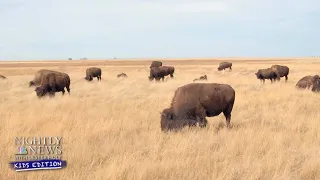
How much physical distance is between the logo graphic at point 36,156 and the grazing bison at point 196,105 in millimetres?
3308

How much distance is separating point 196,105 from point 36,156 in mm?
4980

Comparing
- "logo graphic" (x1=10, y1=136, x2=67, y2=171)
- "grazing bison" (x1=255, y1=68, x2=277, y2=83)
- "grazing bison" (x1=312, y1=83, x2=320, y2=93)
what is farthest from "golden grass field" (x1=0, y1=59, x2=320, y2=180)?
"grazing bison" (x1=255, y1=68, x2=277, y2=83)

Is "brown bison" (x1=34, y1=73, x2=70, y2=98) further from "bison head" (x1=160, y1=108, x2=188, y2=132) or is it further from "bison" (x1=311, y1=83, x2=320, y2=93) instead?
"bison" (x1=311, y1=83, x2=320, y2=93)

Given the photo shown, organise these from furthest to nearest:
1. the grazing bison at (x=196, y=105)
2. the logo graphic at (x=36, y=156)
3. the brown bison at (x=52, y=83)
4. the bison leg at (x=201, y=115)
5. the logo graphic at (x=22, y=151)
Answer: the brown bison at (x=52, y=83) < the bison leg at (x=201, y=115) < the grazing bison at (x=196, y=105) < the logo graphic at (x=22, y=151) < the logo graphic at (x=36, y=156)

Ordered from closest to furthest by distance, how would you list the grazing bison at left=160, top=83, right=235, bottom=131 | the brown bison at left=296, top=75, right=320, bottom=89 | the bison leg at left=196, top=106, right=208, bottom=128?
1. the grazing bison at left=160, top=83, right=235, bottom=131
2. the bison leg at left=196, top=106, right=208, bottom=128
3. the brown bison at left=296, top=75, right=320, bottom=89

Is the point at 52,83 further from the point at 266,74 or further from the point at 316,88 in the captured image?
the point at 266,74

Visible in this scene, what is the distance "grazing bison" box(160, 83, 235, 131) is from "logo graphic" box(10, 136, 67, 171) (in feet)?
10.9

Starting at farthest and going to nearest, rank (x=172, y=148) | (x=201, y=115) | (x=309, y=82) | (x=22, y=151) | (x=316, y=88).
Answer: (x=309, y=82)
(x=316, y=88)
(x=201, y=115)
(x=172, y=148)
(x=22, y=151)

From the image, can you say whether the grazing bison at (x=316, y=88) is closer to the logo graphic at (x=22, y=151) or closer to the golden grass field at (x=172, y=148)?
the golden grass field at (x=172, y=148)

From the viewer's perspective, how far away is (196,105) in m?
10.2

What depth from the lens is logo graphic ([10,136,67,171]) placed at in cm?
582

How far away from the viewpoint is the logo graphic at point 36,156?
5818mm

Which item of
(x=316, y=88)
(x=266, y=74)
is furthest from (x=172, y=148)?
(x=266, y=74)

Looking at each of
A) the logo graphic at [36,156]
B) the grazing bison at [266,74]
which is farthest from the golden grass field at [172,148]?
the grazing bison at [266,74]
